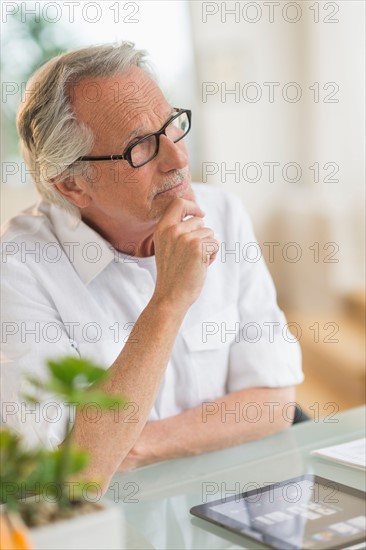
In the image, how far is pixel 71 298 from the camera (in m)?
1.55

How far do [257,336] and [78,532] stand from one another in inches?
40.1

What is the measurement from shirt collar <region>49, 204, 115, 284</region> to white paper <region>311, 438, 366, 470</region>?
22.2 inches

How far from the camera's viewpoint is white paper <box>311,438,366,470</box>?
4.02 feet

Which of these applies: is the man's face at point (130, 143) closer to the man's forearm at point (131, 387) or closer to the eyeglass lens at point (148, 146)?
the eyeglass lens at point (148, 146)

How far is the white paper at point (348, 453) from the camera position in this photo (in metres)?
1.22

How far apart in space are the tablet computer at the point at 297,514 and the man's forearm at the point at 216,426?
30 centimetres

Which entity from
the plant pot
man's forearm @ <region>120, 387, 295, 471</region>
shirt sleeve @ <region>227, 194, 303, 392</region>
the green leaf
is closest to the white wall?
shirt sleeve @ <region>227, 194, 303, 392</region>

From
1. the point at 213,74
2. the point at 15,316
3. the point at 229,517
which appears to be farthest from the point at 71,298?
the point at 213,74

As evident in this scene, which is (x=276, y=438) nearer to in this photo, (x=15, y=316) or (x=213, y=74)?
(x=15, y=316)

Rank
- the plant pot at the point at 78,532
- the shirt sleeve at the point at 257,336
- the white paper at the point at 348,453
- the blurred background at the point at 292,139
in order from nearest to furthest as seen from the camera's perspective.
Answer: the plant pot at the point at 78,532, the white paper at the point at 348,453, the shirt sleeve at the point at 257,336, the blurred background at the point at 292,139

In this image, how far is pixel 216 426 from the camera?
4.82 feet

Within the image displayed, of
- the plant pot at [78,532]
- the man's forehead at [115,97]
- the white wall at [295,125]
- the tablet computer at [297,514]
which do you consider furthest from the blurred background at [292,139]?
the plant pot at [78,532]

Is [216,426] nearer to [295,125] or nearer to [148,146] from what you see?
[148,146]

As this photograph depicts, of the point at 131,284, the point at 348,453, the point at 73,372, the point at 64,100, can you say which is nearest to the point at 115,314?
the point at 131,284
